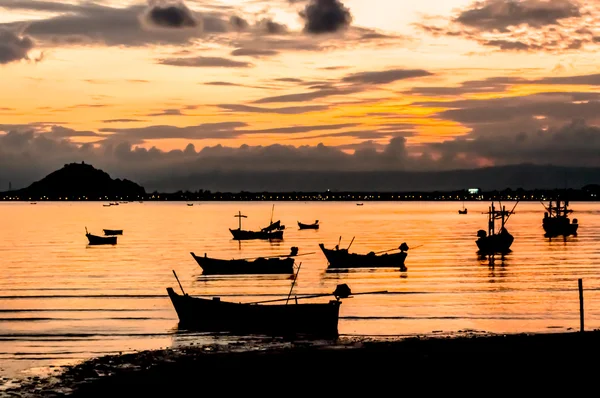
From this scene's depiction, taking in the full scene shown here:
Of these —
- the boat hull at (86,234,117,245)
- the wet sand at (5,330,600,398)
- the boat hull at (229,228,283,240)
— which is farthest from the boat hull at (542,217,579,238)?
the wet sand at (5,330,600,398)

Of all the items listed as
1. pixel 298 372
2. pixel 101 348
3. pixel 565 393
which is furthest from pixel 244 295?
pixel 565 393

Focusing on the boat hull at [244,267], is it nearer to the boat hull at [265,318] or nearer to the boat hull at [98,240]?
the boat hull at [265,318]

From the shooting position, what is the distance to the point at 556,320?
3931 centimetres

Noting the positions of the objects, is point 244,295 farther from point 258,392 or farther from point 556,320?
point 258,392

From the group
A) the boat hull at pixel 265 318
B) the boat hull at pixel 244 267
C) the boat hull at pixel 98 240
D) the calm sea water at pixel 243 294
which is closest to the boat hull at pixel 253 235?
the boat hull at pixel 98 240

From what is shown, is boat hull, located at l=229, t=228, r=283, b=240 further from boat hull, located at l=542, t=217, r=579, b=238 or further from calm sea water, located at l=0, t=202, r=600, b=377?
boat hull, located at l=542, t=217, r=579, b=238

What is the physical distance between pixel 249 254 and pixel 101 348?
2381 inches

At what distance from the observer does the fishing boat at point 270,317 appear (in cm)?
3247

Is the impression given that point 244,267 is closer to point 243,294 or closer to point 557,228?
point 243,294

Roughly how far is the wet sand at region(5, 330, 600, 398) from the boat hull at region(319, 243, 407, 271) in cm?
4181

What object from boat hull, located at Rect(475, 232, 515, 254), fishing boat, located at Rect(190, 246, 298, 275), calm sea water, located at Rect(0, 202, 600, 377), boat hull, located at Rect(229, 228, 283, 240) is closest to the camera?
calm sea water, located at Rect(0, 202, 600, 377)

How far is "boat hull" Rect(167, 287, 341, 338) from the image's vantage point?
32469 millimetres

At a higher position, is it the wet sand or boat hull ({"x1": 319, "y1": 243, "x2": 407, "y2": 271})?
the wet sand

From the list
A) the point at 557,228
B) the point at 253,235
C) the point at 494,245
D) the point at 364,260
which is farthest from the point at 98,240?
the point at 557,228
